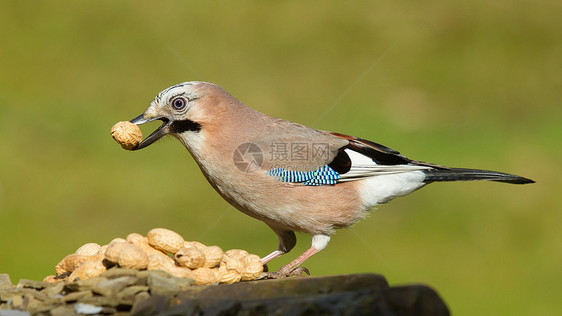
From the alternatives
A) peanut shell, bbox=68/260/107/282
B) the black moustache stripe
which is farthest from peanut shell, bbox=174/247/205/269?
the black moustache stripe

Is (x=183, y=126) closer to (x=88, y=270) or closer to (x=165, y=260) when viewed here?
(x=165, y=260)

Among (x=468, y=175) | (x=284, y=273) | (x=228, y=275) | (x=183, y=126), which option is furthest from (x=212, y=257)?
(x=468, y=175)

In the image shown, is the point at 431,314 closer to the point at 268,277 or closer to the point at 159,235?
the point at 268,277

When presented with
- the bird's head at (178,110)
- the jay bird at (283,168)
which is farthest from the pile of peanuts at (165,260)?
the bird's head at (178,110)

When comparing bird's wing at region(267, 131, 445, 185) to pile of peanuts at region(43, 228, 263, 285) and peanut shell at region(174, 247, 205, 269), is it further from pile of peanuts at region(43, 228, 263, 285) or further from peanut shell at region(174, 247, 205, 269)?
peanut shell at region(174, 247, 205, 269)

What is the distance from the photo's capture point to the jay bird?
3.65 meters

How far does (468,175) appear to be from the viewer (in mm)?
3801

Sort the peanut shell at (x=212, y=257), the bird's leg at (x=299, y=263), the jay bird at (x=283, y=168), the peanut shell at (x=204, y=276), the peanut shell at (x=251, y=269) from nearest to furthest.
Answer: the peanut shell at (x=204, y=276)
the peanut shell at (x=212, y=257)
the peanut shell at (x=251, y=269)
the bird's leg at (x=299, y=263)
the jay bird at (x=283, y=168)

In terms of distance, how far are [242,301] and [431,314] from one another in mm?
684

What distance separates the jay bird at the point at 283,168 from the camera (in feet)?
12.0

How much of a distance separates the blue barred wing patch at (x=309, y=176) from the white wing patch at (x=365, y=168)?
6cm

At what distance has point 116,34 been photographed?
7.74 m

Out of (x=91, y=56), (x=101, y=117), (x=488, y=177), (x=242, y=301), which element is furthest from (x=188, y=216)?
(x=242, y=301)

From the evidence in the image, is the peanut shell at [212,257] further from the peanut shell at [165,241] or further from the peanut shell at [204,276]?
the peanut shell at [165,241]
